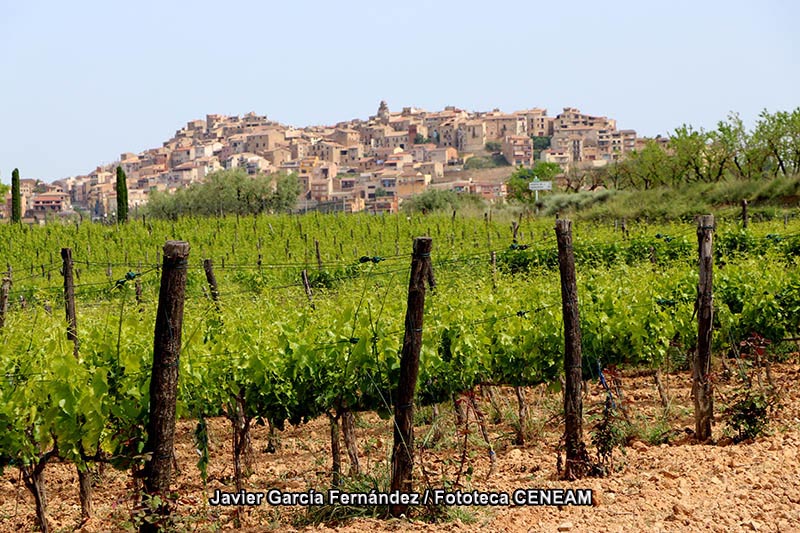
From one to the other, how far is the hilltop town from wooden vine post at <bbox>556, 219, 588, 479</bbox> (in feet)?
419

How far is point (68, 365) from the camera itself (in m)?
5.78

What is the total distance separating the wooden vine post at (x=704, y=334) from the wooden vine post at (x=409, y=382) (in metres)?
2.74

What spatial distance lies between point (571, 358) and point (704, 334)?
1.43 metres

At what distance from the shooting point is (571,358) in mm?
6734

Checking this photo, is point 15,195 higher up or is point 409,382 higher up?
point 15,195

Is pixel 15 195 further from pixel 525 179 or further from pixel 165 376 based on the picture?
pixel 525 179

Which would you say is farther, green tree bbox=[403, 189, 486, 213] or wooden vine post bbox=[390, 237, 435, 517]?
green tree bbox=[403, 189, 486, 213]

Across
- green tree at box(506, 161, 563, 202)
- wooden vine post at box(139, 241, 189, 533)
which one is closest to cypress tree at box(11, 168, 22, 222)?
green tree at box(506, 161, 563, 202)

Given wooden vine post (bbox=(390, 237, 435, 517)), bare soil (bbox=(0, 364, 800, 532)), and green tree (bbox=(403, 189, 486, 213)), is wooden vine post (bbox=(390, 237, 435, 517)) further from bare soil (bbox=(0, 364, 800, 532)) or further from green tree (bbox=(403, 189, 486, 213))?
green tree (bbox=(403, 189, 486, 213))

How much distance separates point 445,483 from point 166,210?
59291mm

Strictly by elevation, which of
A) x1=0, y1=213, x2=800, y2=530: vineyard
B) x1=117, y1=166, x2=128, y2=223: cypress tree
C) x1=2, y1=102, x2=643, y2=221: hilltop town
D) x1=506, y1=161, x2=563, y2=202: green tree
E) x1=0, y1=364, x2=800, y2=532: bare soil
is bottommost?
x1=0, y1=364, x2=800, y2=532: bare soil

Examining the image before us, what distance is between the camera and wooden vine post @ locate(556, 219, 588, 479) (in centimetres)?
655

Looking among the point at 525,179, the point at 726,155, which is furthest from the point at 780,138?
the point at 525,179

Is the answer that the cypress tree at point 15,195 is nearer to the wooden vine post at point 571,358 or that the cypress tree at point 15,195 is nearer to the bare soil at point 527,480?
the bare soil at point 527,480
